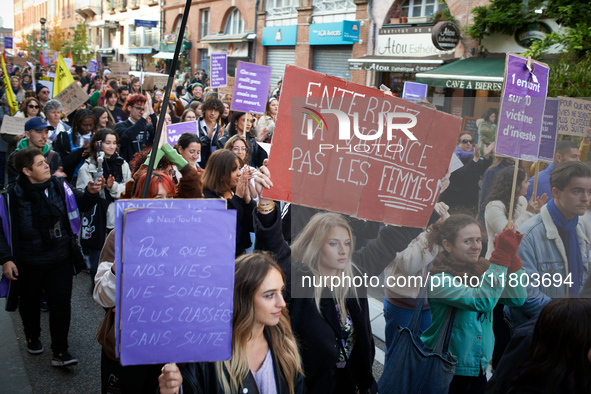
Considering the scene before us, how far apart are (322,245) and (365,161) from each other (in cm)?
46

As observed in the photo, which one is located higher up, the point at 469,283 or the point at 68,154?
the point at 68,154

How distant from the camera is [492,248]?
9.93ft

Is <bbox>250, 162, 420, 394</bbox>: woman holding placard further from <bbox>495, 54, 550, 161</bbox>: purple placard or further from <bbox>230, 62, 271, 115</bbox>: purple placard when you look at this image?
<bbox>230, 62, 271, 115</bbox>: purple placard

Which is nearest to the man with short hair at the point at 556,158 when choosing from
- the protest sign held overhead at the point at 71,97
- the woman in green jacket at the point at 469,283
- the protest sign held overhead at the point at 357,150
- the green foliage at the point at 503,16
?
the woman in green jacket at the point at 469,283

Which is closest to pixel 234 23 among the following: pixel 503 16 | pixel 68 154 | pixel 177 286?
pixel 503 16

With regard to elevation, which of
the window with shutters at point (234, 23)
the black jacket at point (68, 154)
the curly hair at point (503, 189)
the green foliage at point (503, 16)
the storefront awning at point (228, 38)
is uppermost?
the window with shutters at point (234, 23)

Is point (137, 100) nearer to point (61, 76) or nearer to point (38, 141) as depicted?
point (38, 141)

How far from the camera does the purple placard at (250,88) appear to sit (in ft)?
24.1

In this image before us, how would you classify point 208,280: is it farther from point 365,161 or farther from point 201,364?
point 365,161

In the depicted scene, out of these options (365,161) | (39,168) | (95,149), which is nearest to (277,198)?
(365,161)

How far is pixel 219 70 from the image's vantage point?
36.5 ft

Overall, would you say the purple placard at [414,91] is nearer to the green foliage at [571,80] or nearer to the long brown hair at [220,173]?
the green foliage at [571,80]

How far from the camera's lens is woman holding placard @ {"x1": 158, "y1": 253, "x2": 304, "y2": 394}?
2.15 m

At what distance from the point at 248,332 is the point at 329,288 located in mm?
546
